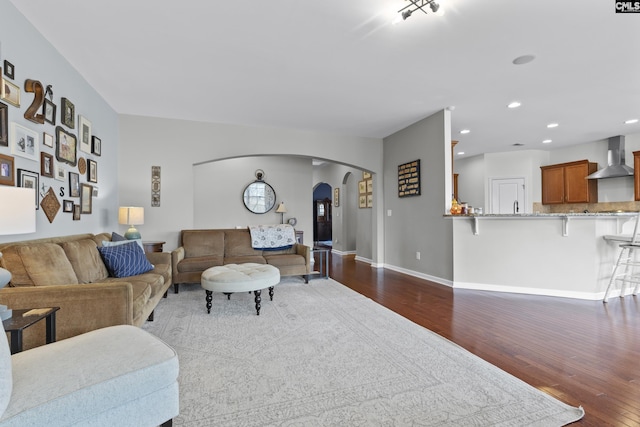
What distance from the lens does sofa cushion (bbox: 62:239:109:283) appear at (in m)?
2.57

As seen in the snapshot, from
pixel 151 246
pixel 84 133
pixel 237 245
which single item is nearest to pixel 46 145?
pixel 84 133

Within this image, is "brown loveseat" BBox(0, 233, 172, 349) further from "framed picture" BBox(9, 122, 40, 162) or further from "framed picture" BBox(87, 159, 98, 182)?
"framed picture" BBox(87, 159, 98, 182)

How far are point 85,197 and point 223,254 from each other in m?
1.92

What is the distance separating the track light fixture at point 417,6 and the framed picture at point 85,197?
12.0 feet

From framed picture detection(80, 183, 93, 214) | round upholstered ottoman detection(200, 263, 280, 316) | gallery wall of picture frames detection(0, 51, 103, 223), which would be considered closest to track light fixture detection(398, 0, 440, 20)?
round upholstered ottoman detection(200, 263, 280, 316)

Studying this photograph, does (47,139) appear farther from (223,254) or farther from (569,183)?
(569,183)

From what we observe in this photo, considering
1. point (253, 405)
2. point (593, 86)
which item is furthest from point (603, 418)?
point (593, 86)

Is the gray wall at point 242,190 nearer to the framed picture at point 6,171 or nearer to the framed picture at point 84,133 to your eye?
the framed picture at point 84,133

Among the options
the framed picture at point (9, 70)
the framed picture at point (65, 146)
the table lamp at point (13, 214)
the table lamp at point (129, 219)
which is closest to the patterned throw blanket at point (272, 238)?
the table lamp at point (129, 219)

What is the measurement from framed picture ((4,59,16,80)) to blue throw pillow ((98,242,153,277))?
1577 millimetres

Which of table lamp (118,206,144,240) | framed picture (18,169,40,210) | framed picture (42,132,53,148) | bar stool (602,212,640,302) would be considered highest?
framed picture (42,132,53,148)

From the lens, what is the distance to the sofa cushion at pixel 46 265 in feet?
6.84

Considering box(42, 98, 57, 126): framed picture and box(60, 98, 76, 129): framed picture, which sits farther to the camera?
box(60, 98, 76, 129): framed picture

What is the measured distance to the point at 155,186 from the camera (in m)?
4.84
